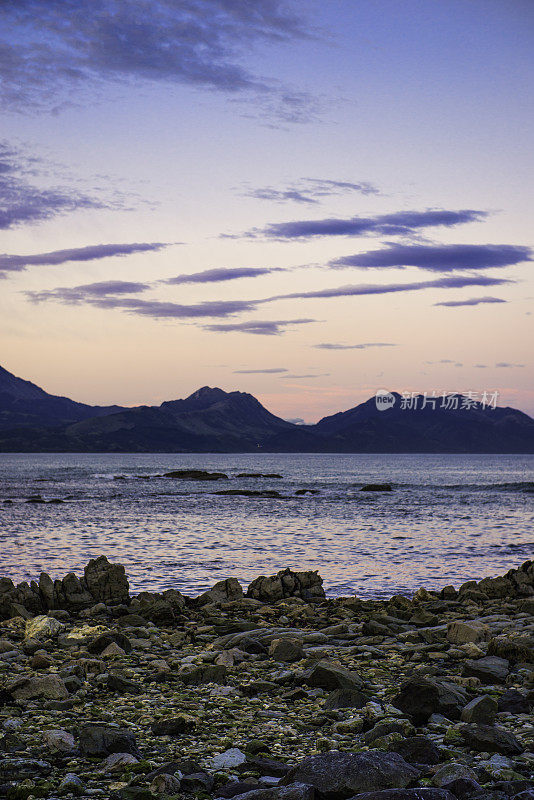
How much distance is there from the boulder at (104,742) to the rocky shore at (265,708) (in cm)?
2

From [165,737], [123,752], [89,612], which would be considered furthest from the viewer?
[89,612]

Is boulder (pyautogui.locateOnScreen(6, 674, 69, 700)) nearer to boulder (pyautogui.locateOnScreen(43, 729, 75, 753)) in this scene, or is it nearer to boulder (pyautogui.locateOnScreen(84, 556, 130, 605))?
boulder (pyautogui.locateOnScreen(43, 729, 75, 753))

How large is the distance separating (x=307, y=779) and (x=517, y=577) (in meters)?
17.9

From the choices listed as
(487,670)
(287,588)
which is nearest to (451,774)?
(487,670)

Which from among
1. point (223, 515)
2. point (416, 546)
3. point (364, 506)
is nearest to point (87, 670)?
point (416, 546)

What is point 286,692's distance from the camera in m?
9.73

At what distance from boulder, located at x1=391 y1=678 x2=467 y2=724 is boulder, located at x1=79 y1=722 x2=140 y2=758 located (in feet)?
11.3

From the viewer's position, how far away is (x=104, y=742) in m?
7.55

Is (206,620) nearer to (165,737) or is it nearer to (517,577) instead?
(165,737)

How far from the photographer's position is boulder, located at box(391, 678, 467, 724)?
340 inches

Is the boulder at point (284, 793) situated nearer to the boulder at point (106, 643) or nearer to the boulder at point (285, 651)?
the boulder at point (285, 651)

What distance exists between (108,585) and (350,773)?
48.4 ft

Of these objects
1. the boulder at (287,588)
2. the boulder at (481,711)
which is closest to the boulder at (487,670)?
the boulder at (481,711)

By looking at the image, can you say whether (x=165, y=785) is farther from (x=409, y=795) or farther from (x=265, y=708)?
(x=265, y=708)
